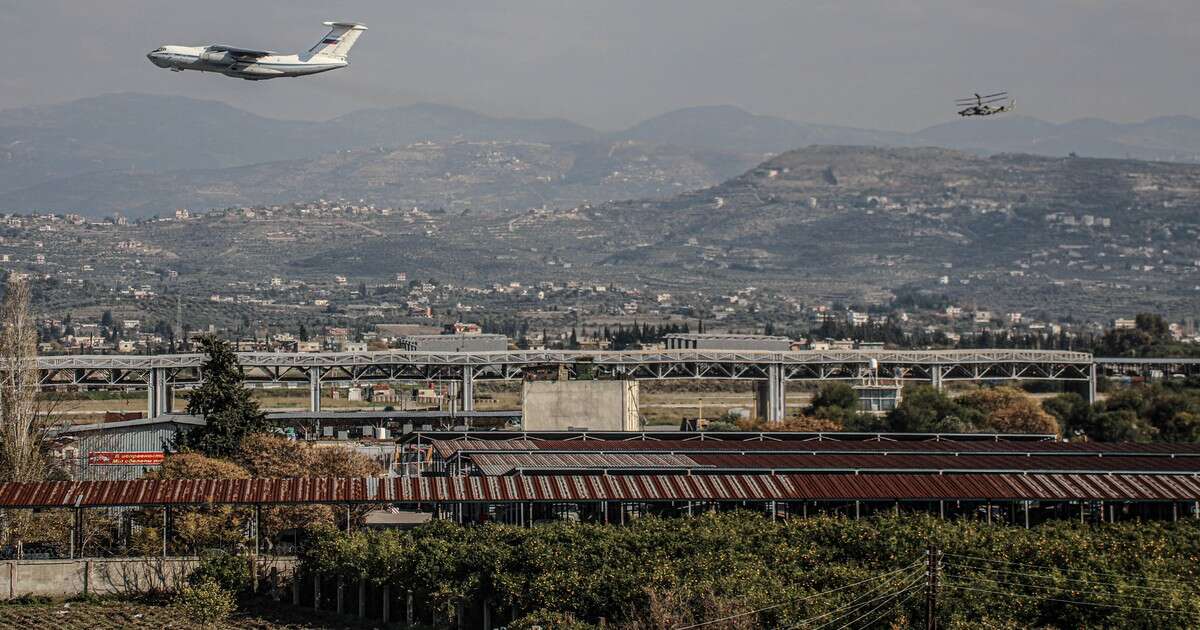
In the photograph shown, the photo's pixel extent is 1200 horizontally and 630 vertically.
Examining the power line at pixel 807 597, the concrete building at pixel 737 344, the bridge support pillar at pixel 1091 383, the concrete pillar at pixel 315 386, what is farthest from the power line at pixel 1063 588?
the concrete building at pixel 737 344

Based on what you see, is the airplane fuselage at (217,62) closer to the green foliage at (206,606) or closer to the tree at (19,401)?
the tree at (19,401)

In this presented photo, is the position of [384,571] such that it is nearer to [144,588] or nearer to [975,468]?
[144,588]

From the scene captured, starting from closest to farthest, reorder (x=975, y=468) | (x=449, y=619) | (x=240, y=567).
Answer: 1. (x=449, y=619)
2. (x=240, y=567)
3. (x=975, y=468)

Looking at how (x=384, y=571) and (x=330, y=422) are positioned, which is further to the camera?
(x=330, y=422)

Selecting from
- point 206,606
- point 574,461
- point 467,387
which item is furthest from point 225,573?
point 467,387

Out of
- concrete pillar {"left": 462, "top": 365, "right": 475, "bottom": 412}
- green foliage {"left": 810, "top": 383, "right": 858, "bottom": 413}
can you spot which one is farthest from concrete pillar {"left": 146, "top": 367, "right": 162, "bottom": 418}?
green foliage {"left": 810, "top": 383, "right": 858, "bottom": 413}

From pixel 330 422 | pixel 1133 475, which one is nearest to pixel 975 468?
pixel 1133 475
